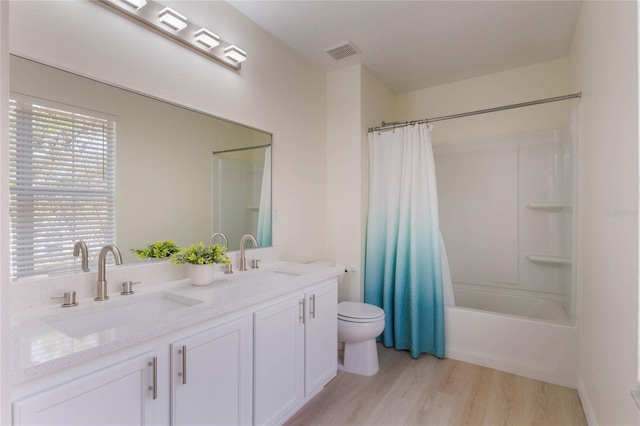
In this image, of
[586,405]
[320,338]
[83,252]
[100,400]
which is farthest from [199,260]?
[586,405]

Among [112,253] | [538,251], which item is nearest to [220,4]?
[112,253]

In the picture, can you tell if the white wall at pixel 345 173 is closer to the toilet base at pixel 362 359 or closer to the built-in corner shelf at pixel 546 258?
the toilet base at pixel 362 359

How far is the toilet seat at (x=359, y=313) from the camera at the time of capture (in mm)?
2354

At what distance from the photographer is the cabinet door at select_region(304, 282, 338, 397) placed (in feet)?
6.37

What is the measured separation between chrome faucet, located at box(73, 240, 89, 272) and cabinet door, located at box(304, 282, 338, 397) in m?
1.11

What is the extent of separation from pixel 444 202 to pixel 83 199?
128 inches

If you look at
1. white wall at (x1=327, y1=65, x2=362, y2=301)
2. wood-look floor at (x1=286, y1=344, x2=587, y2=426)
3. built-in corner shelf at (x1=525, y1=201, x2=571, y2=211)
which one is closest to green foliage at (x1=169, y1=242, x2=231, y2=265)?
wood-look floor at (x1=286, y1=344, x2=587, y2=426)

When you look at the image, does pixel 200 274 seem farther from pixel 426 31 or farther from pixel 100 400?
pixel 426 31

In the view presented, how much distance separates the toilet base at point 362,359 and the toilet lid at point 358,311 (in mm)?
195

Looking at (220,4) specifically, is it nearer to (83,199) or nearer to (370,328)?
(83,199)

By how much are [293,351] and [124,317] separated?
0.88 meters

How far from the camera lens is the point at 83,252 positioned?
1385 millimetres

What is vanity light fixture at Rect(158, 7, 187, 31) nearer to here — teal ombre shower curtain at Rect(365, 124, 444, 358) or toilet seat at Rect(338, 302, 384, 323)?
teal ombre shower curtain at Rect(365, 124, 444, 358)

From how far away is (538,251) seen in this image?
3.08m
